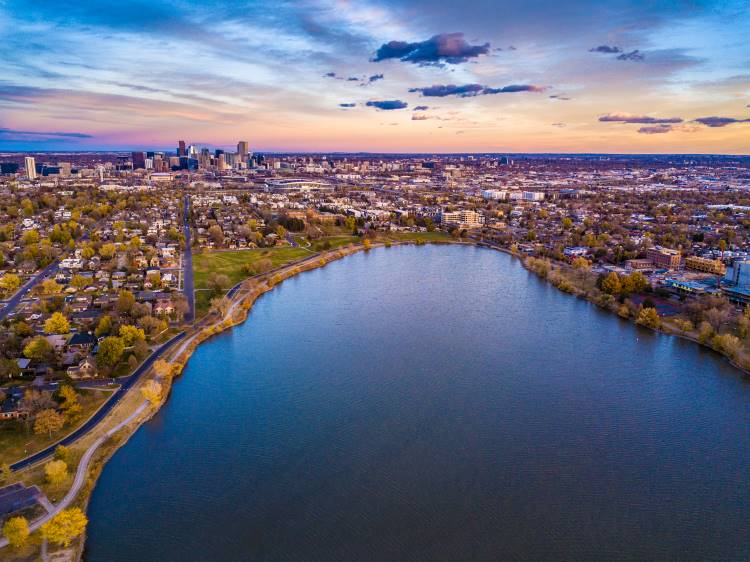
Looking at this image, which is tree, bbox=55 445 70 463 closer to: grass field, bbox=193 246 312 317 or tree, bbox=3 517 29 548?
tree, bbox=3 517 29 548

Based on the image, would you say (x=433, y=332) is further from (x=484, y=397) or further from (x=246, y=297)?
(x=246, y=297)

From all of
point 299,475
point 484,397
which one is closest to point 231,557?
point 299,475

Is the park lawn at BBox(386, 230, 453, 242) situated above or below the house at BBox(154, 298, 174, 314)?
above

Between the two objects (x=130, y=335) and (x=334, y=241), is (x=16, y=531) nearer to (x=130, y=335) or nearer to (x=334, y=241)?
(x=130, y=335)

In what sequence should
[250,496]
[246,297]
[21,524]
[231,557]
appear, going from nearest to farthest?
[21,524] → [231,557] → [250,496] → [246,297]

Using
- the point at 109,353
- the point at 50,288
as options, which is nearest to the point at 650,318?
the point at 109,353

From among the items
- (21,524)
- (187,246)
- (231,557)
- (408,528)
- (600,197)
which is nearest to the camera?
(21,524)

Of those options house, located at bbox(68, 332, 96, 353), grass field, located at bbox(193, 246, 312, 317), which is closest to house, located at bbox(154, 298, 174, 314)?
grass field, located at bbox(193, 246, 312, 317)
